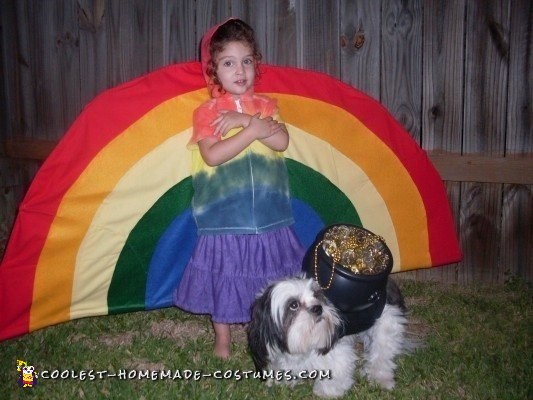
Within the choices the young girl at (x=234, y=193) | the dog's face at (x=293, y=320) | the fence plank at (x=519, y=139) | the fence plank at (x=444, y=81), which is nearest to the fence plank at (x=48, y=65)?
the young girl at (x=234, y=193)

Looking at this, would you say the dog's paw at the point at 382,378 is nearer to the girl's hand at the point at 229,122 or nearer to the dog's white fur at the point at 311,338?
the dog's white fur at the point at 311,338

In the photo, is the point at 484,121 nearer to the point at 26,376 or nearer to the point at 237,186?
the point at 237,186

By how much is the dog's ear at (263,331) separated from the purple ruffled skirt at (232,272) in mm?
394

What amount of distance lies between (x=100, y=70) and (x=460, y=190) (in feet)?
10.1

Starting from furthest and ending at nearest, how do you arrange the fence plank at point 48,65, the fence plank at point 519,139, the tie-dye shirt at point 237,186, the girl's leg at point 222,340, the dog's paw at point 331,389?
the fence plank at point 48,65, the fence plank at point 519,139, the girl's leg at point 222,340, the tie-dye shirt at point 237,186, the dog's paw at point 331,389

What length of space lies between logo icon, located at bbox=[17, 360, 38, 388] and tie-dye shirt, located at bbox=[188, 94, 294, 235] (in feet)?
3.87

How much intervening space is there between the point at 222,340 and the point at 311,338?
83 cm

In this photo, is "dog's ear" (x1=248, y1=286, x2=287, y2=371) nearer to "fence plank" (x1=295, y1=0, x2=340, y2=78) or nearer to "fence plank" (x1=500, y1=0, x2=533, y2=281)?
"fence plank" (x1=295, y1=0, x2=340, y2=78)

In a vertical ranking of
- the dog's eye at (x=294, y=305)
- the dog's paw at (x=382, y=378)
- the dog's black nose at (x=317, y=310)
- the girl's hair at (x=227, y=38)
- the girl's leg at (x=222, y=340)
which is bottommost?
the dog's paw at (x=382, y=378)

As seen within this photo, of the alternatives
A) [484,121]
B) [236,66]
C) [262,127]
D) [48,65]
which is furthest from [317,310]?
[48,65]

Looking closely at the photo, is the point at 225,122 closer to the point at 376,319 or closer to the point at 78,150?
the point at 78,150

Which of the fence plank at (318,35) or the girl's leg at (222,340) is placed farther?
the fence plank at (318,35)

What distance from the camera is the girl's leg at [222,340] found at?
3.06 m

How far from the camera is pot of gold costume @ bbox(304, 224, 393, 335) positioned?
2477 mm
